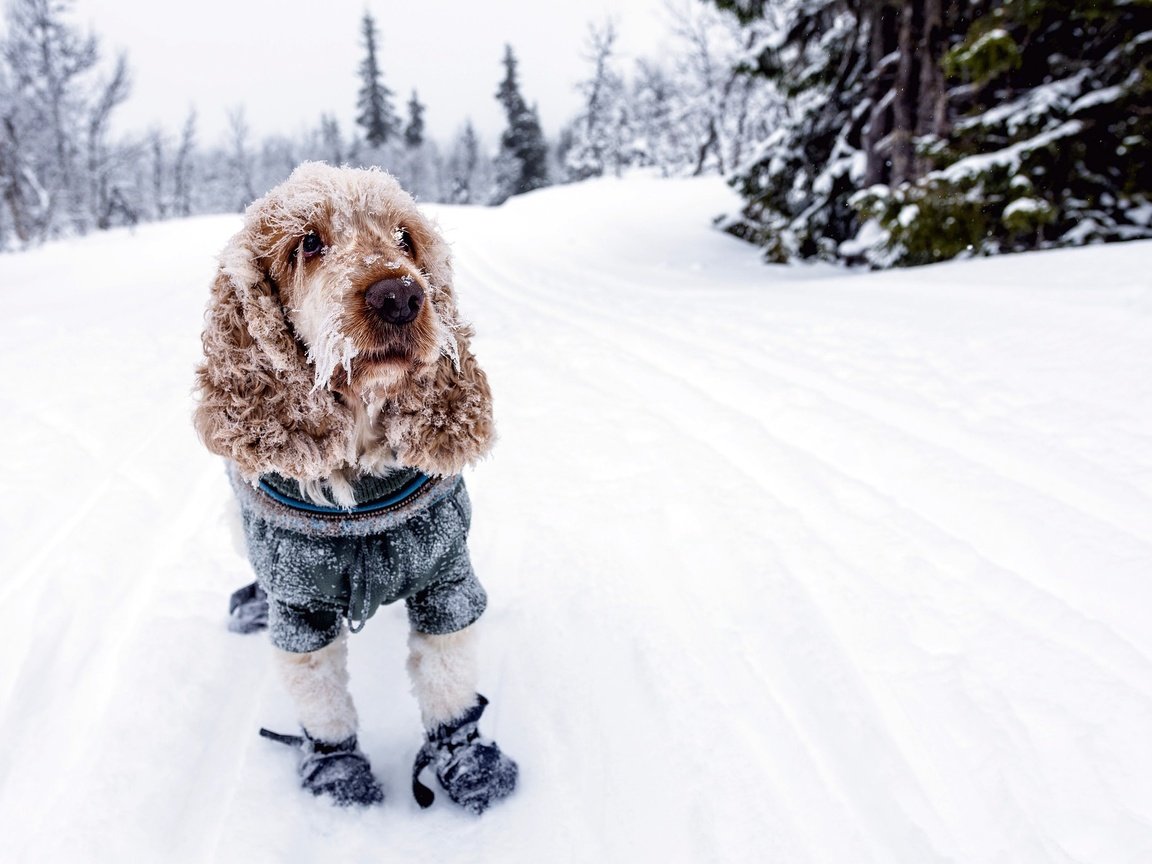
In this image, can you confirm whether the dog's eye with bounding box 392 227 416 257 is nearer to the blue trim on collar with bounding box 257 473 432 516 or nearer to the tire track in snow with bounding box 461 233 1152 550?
the blue trim on collar with bounding box 257 473 432 516

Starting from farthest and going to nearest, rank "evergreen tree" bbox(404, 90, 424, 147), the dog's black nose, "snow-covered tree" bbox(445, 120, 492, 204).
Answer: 1. "snow-covered tree" bbox(445, 120, 492, 204)
2. "evergreen tree" bbox(404, 90, 424, 147)
3. the dog's black nose

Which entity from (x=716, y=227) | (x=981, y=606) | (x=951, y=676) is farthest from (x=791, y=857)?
(x=716, y=227)

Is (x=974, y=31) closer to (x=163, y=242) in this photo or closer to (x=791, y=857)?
(x=791, y=857)

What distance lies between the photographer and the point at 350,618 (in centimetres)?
194

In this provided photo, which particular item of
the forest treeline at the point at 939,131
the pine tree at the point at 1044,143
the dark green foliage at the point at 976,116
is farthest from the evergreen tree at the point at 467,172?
the pine tree at the point at 1044,143

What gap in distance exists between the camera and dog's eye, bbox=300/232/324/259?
1728 millimetres

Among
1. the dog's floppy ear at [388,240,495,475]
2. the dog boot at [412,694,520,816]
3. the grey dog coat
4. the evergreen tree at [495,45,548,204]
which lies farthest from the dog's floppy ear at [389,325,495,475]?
the evergreen tree at [495,45,548,204]

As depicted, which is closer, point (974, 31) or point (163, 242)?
point (974, 31)

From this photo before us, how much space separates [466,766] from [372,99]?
182 feet

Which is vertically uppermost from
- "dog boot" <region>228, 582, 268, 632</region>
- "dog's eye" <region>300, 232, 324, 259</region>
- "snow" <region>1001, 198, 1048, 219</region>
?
"snow" <region>1001, 198, 1048, 219</region>

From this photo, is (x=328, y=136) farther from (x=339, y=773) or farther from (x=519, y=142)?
(x=339, y=773)

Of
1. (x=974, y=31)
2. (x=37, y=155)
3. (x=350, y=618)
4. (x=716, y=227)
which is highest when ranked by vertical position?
(x=37, y=155)

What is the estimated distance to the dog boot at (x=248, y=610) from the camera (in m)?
2.56

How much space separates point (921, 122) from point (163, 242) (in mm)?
18713
